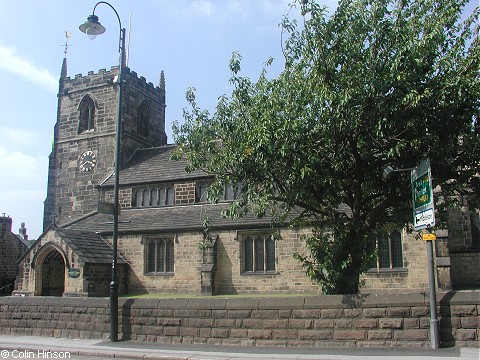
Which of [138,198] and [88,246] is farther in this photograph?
[138,198]

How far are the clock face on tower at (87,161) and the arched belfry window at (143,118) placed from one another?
4257 mm

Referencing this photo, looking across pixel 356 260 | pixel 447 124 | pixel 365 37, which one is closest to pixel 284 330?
pixel 356 260

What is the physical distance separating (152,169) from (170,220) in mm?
5901

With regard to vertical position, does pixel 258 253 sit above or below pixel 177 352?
above

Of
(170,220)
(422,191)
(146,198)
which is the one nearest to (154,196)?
(146,198)

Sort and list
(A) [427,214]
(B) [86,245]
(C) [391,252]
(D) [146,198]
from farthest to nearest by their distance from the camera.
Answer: (D) [146,198] < (B) [86,245] < (C) [391,252] < (A) [427,214]

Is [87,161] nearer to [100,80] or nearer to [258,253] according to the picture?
[100,80]

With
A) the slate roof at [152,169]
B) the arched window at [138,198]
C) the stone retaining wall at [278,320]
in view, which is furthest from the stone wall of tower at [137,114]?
the stone retaining wall at [278,320]

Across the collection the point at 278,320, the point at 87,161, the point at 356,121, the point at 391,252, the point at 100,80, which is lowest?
the point at 278,320

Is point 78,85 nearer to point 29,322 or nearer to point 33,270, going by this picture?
point 33,270

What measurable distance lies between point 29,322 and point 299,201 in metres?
9.71

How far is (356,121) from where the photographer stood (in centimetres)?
1096

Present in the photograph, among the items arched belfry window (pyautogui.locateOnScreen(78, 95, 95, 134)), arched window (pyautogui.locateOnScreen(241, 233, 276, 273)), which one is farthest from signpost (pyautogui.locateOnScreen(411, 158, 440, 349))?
arched belfry window (pyautogui.locateOnScreen(78, 95, 95, 134))

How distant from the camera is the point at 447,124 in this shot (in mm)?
10742
